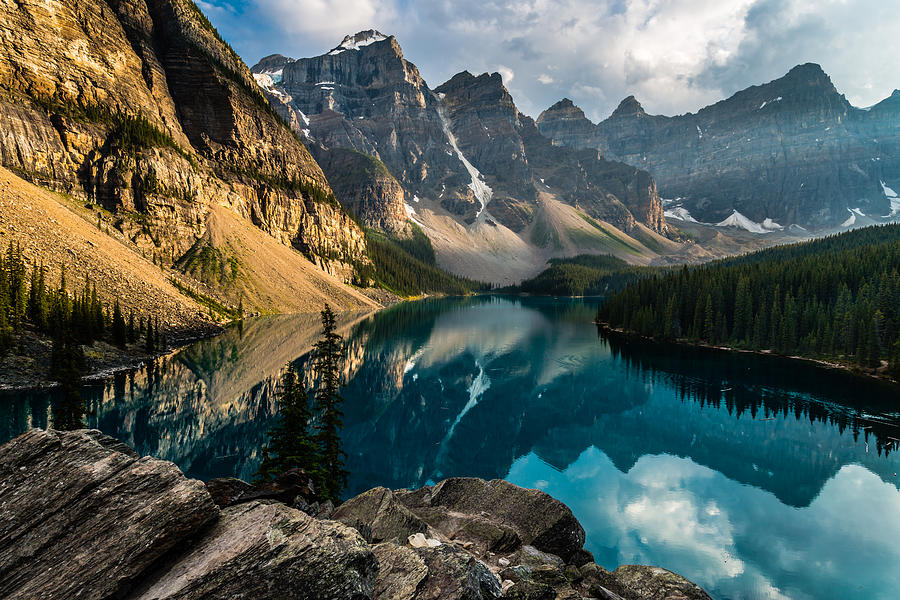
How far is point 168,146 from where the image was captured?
115812mm

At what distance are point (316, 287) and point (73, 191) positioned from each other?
61.5 m

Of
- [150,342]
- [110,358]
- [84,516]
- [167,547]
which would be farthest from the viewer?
[150,342]

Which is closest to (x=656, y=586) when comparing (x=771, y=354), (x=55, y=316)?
(x=55, y=316)

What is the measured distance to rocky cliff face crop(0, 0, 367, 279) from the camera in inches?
3561

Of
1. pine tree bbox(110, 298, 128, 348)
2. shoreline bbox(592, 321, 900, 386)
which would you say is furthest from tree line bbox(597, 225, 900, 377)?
pine tree bbox(110, 298, 128, 348)

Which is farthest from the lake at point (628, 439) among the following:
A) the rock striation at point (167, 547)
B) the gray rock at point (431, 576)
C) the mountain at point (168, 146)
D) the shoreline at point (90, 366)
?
the mountain at point (168, 146)

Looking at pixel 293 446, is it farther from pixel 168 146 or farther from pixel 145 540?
pixel 168 146

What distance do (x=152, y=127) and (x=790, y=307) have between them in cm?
16468

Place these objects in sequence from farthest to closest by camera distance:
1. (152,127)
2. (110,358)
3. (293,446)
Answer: (152,127) → (110,358) → (293,446)

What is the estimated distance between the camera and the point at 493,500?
16.9 meters

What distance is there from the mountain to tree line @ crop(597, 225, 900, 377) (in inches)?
3860

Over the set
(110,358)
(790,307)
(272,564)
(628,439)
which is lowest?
(628,439)

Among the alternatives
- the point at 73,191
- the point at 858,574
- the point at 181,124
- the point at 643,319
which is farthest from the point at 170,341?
the point at 181,124

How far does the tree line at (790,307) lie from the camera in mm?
65750
